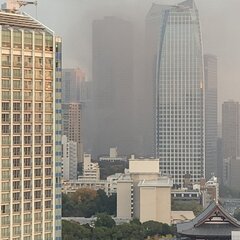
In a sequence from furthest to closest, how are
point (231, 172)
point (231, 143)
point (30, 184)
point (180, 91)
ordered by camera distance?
1. point (180, 91)
2. point (231, 143)
3. point (231, 172)
4. point (30, 184)

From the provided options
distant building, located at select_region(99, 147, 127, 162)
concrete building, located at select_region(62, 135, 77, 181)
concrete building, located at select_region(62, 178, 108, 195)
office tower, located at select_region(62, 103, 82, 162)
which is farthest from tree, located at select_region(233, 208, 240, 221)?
office tower, located at select_region(62, 103, 82, 162)

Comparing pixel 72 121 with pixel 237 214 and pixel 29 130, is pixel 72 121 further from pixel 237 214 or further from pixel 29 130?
pixel 29 130

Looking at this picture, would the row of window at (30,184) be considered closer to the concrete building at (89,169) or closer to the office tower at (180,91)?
the concrete building at (89,169)

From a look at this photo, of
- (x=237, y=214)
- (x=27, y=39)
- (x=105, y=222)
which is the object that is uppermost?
(x=27, y=39)

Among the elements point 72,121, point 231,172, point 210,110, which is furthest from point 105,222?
point 72,121

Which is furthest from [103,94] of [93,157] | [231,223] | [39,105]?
[39,105]

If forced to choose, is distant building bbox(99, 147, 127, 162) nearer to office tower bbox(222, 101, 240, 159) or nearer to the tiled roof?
office tower bbox(222, 101, 240, 159)

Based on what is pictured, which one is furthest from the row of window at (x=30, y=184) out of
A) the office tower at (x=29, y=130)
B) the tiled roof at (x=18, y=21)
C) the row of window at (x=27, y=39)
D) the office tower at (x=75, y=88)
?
the office tower at (x=75, y=88)
